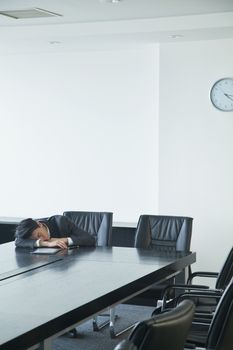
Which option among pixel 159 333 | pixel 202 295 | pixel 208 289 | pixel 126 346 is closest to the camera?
pixel 126 346

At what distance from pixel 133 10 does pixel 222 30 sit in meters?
1.03

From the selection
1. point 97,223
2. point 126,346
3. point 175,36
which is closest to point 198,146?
point 175,36

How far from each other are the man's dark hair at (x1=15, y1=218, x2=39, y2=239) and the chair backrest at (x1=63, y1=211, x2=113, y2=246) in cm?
88

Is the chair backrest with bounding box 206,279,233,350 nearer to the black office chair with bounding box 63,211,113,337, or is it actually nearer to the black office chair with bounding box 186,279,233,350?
the black office chair with bounding box 186,279,233,350

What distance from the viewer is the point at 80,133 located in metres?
8.71

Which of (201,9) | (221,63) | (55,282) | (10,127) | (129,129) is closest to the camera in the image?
(55,282)

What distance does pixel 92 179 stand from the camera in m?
8.65

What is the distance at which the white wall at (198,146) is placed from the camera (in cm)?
784

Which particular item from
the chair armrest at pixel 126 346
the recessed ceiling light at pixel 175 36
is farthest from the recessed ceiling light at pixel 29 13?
the chair armrest at pixel 126 346

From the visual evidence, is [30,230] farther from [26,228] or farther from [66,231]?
[66,231]

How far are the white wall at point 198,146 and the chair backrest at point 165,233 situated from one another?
169cm

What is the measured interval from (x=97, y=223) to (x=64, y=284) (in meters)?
2.33

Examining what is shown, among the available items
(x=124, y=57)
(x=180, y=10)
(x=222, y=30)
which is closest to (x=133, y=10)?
(x=180, y=10)

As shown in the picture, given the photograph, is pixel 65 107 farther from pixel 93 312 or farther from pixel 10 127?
pixel 93 312
